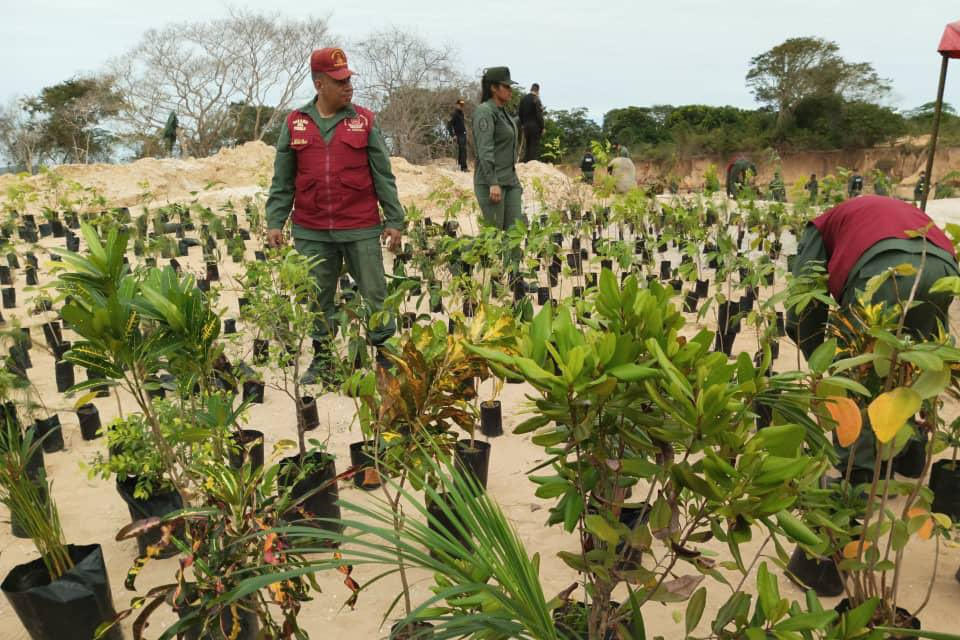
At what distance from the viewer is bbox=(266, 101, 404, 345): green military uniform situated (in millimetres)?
3348

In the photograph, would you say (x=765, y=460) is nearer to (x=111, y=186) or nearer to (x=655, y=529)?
(x=655, y=529)

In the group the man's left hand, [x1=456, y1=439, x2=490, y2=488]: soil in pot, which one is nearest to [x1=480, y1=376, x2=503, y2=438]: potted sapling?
[x1=456, y1=439, x2=490, y2=488]: soil in pot

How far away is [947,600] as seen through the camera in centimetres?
190

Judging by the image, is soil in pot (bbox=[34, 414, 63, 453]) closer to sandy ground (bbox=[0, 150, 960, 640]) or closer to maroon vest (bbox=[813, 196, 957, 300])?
sandy ground (bbox=[0, 150, 960, 640])

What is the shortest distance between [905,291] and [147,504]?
2.43m

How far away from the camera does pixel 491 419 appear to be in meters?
3.00

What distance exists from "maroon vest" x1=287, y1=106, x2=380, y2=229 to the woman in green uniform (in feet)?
4.35

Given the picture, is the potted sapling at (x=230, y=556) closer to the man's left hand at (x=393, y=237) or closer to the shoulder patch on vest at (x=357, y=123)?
the man's left hand at (x=393, y=237)

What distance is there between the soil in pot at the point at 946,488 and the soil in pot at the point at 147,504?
241cm

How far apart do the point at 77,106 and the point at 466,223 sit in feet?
66.0

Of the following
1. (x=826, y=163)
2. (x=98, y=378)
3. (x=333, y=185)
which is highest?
(x=826, y=163)

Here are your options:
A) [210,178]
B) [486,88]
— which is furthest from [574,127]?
[486,88]

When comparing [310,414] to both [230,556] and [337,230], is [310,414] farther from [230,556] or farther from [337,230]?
[230,556]

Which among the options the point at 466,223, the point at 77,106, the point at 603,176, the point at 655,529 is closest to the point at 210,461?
the point at 655,529
